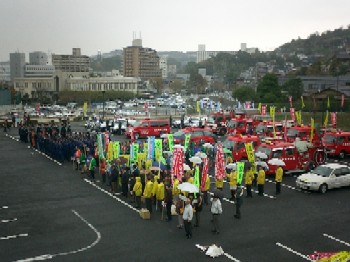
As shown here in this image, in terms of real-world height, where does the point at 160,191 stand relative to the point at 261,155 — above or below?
below

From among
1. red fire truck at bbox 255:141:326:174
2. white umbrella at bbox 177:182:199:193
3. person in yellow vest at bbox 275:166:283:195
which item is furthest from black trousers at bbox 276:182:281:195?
white umbrella at bbox 177:182:199:193

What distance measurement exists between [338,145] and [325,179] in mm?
8564

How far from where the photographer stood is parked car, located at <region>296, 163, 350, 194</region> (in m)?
19.1

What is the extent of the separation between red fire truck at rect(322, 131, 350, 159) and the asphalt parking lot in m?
7.45

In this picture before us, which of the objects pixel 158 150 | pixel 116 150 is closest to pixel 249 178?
pixel 158 150

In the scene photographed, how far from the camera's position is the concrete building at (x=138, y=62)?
18075 centimetres

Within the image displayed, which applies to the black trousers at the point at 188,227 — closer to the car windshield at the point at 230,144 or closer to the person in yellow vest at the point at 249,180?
the person in yellow vest at the point at 249,180

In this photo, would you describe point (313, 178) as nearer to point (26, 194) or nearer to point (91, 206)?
point (91, 206)

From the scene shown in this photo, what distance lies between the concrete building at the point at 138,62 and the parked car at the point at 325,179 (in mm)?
163108

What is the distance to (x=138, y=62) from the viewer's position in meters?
181

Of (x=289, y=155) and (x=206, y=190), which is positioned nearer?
(x=206, y=190)

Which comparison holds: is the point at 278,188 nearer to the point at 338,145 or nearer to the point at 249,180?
the point at 249,180

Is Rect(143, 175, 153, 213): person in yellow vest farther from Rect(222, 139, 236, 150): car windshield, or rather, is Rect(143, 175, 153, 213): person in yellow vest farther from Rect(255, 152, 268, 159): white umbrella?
Rect(222, 139, 236, 150): car windshield

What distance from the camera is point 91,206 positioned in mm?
17281
